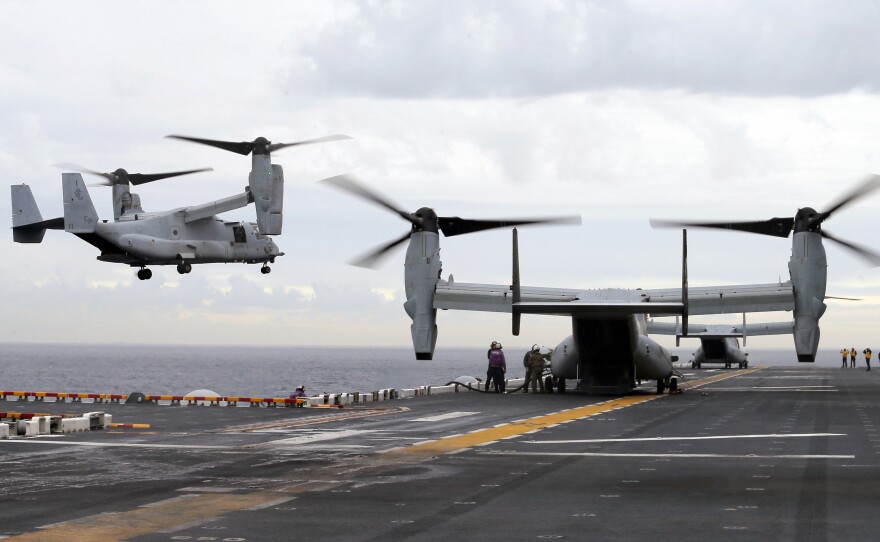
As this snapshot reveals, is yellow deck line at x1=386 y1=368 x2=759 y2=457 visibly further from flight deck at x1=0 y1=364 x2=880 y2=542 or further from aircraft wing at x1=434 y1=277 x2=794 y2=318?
aircraft wing at x1=434 y1=277 x2=794 y2=318

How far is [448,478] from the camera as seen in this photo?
16125mm

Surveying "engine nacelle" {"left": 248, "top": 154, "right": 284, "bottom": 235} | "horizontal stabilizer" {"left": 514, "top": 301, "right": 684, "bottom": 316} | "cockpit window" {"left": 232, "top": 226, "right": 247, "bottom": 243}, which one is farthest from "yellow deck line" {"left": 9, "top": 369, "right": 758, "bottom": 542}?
"cockpit window" {"left": 232, "top": 226, "right": 247, "bottom": 243}

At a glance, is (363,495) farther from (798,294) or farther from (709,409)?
(798,294)

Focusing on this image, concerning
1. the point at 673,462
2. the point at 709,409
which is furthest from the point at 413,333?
the point at 673,462

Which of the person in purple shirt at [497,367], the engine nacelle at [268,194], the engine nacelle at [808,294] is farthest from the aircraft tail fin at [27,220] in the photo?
the engine nacelle at [808,294]

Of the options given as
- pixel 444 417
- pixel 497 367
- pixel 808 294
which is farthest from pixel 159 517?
pixel 808 294

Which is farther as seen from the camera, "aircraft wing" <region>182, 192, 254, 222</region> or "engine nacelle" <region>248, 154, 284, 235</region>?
"aircraft wing" <region>182, 192, 254, 222</region>

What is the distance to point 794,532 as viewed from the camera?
1134cm

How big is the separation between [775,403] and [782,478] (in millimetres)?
21738

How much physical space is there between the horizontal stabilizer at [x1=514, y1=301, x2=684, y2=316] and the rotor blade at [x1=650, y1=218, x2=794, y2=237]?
25.4ft

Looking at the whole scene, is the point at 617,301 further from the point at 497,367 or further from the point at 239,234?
the point at 239,234

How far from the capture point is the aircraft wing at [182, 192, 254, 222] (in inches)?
2598

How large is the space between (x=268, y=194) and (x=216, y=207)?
26.8ft

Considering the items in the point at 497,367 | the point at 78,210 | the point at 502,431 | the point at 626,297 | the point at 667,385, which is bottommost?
the point at 502,431
